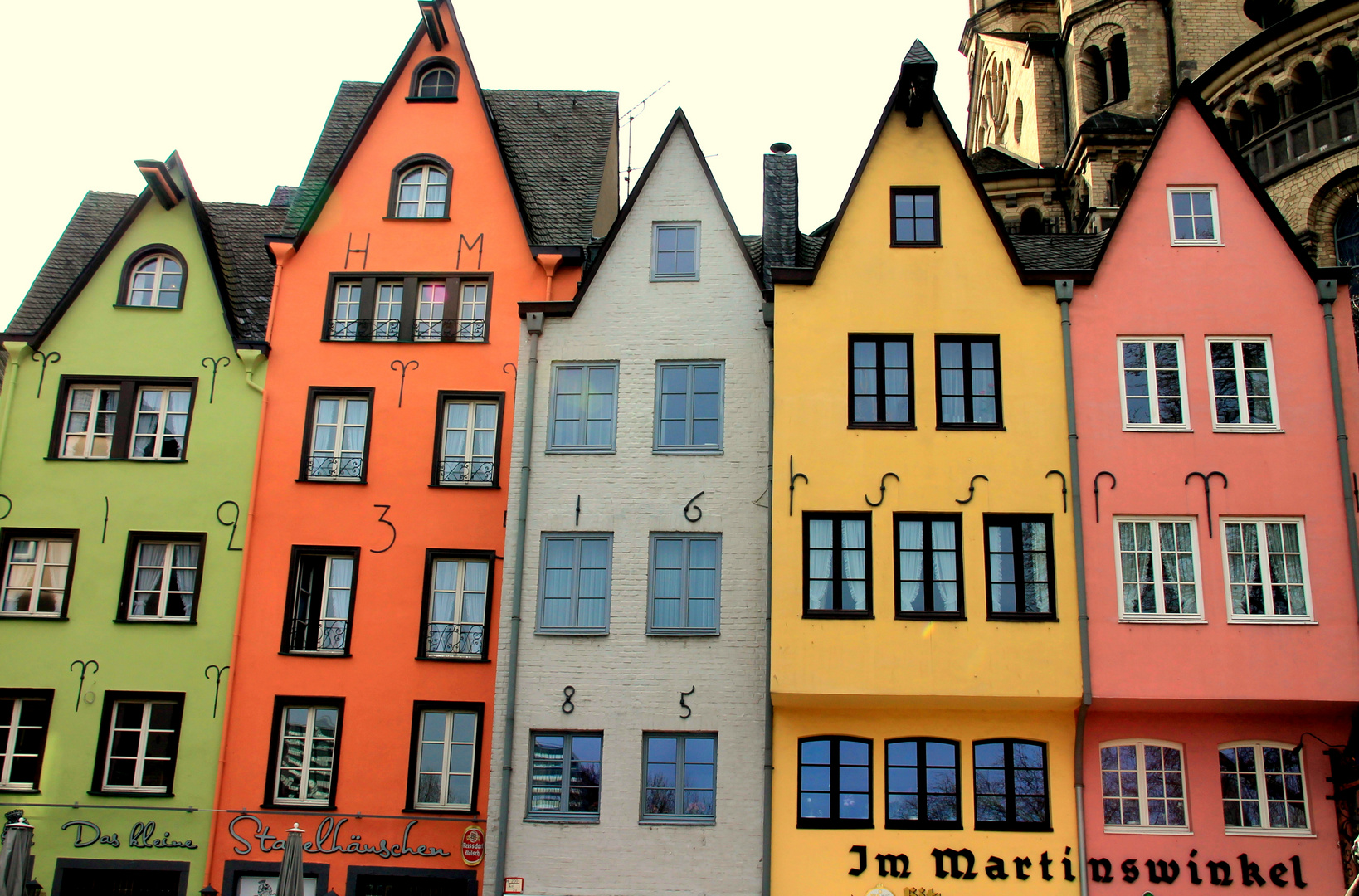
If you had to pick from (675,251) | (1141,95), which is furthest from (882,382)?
(1141,95)

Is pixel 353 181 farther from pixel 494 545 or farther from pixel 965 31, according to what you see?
pixel 965 31

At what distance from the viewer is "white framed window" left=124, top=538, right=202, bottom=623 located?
25.4 metres

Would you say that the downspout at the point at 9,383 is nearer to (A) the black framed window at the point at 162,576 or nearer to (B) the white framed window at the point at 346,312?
(A) the black framed window at the point at 162,576

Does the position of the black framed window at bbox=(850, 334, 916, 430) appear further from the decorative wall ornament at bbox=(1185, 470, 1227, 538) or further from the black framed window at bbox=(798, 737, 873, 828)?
the black framed window at bbox=(798, 737, 873, 828)

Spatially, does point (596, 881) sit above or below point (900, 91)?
below

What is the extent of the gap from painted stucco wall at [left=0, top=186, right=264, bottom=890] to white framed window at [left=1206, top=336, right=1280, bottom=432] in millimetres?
18826

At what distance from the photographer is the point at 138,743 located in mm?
24562

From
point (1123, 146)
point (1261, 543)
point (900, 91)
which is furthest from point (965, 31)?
point (1261, 543)

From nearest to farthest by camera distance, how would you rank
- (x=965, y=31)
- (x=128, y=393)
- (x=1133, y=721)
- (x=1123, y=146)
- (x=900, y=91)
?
(x=1133, y=721) → (x=900, y=91) → (x=128, y=393) → (x=1123, y=146) → (x=965, y=31)

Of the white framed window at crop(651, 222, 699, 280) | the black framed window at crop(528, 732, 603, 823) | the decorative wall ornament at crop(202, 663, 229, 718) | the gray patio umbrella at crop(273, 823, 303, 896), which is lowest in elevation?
the gray patio umbrella at crop(273, 823, 303, 896)

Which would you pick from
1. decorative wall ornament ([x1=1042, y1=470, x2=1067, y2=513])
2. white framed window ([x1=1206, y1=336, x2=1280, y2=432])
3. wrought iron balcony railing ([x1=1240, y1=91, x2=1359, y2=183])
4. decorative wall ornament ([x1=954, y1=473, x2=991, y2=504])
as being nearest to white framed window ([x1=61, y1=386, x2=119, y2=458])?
decorative wall ornament ([x1=954, y1=473, x2=991, y2=504])

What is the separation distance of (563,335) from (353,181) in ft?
23.3

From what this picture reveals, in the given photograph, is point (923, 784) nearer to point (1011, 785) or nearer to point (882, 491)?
point (1011, 785)

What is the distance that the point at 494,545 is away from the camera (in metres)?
25.2
